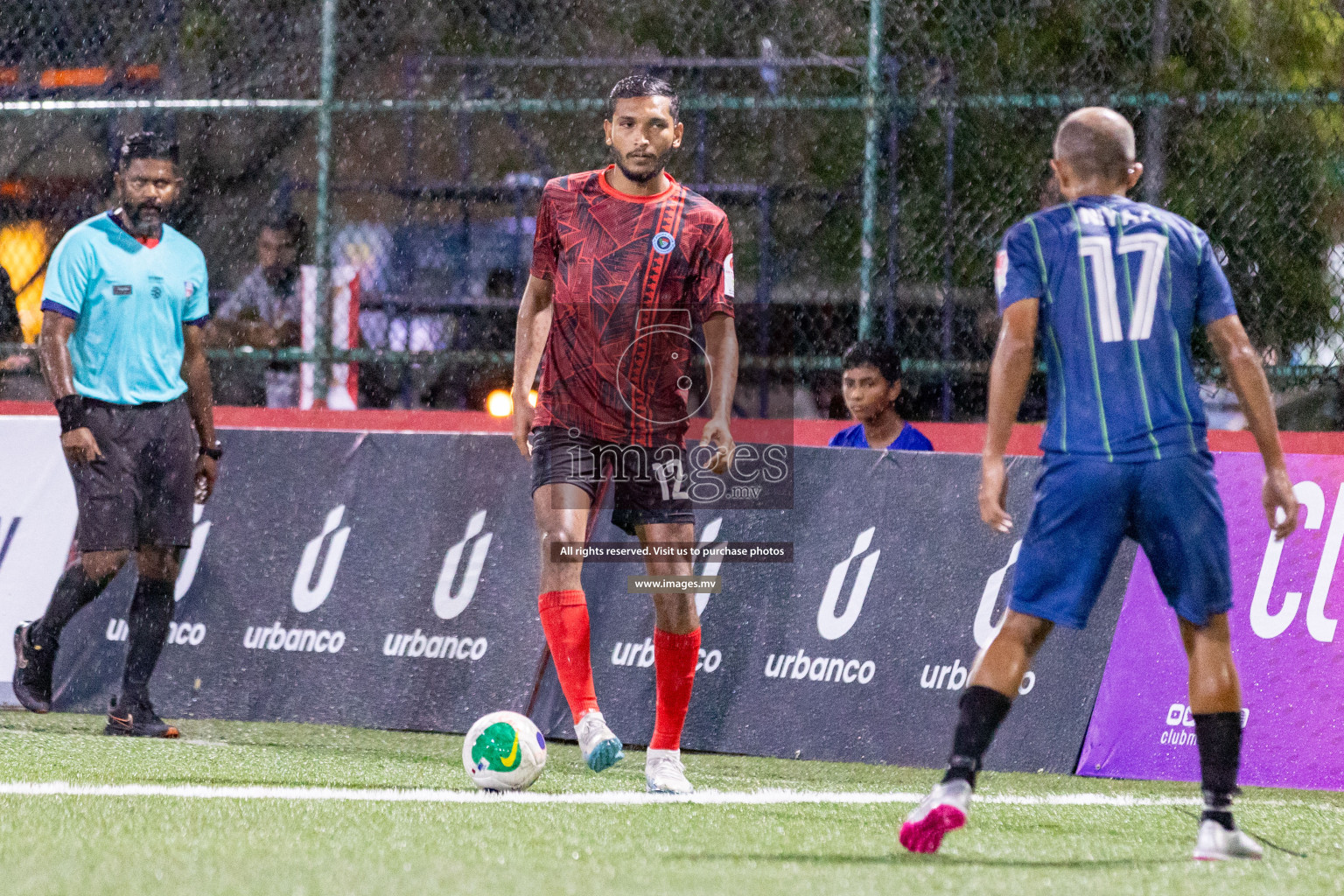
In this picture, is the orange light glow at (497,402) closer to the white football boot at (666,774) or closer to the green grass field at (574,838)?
the green grass field at (574,838)

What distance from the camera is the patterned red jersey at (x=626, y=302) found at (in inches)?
239

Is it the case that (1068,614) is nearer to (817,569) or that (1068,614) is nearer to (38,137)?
(817,569)

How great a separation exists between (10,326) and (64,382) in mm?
3293

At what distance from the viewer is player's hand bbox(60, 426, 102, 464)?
7250mm

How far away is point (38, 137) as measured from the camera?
1001cm

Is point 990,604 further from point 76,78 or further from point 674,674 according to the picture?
point 76,78

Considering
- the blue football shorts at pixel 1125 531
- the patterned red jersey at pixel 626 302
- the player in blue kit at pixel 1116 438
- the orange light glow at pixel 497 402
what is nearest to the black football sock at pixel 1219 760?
the player in blue kit at pixel 1116 438

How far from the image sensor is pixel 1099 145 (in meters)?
4.81

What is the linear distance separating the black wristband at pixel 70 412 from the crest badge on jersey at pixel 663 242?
2700mm

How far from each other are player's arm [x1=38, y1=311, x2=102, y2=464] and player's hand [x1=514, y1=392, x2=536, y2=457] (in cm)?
207

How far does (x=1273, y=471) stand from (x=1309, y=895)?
119 centimetres

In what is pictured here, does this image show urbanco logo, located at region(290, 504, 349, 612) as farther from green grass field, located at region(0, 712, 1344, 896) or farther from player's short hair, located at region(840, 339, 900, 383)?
player's short hair, located at region(840, 339, 900, 383)

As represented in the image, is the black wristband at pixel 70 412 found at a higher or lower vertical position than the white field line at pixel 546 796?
higher

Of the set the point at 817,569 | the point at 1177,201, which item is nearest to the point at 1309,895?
the point at 817,569
